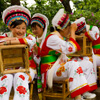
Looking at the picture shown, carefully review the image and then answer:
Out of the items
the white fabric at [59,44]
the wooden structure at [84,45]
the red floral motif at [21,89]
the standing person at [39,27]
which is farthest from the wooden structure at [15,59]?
the wooden structure at [84,45]

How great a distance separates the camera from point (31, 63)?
3.05 metres

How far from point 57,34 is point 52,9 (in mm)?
3382

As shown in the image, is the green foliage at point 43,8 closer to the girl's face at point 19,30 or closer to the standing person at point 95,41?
the standing person at point 95,41

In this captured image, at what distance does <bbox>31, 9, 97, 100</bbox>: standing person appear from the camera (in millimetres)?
2796

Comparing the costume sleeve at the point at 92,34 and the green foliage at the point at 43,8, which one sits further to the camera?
the green foliage at the point at 43,8

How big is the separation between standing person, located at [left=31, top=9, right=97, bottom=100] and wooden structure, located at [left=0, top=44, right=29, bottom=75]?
521 millimetres

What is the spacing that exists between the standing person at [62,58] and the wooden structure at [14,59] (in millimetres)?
521

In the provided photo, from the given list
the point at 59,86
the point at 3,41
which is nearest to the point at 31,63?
the point at 3,41

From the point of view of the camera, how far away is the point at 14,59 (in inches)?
105

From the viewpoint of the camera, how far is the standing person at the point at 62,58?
2796 mm

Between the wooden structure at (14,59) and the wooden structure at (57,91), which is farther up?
the wooden structure at (14,59)

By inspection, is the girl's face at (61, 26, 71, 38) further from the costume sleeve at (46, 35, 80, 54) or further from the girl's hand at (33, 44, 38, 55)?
the girl's hand at (33, 44, 38, 55)

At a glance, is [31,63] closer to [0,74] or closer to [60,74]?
[60,74]

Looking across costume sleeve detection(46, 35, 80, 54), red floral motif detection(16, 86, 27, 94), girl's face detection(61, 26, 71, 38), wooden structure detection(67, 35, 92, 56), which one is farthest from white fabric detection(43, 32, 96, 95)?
wooden structure detection(67, 35, 92, 56)
